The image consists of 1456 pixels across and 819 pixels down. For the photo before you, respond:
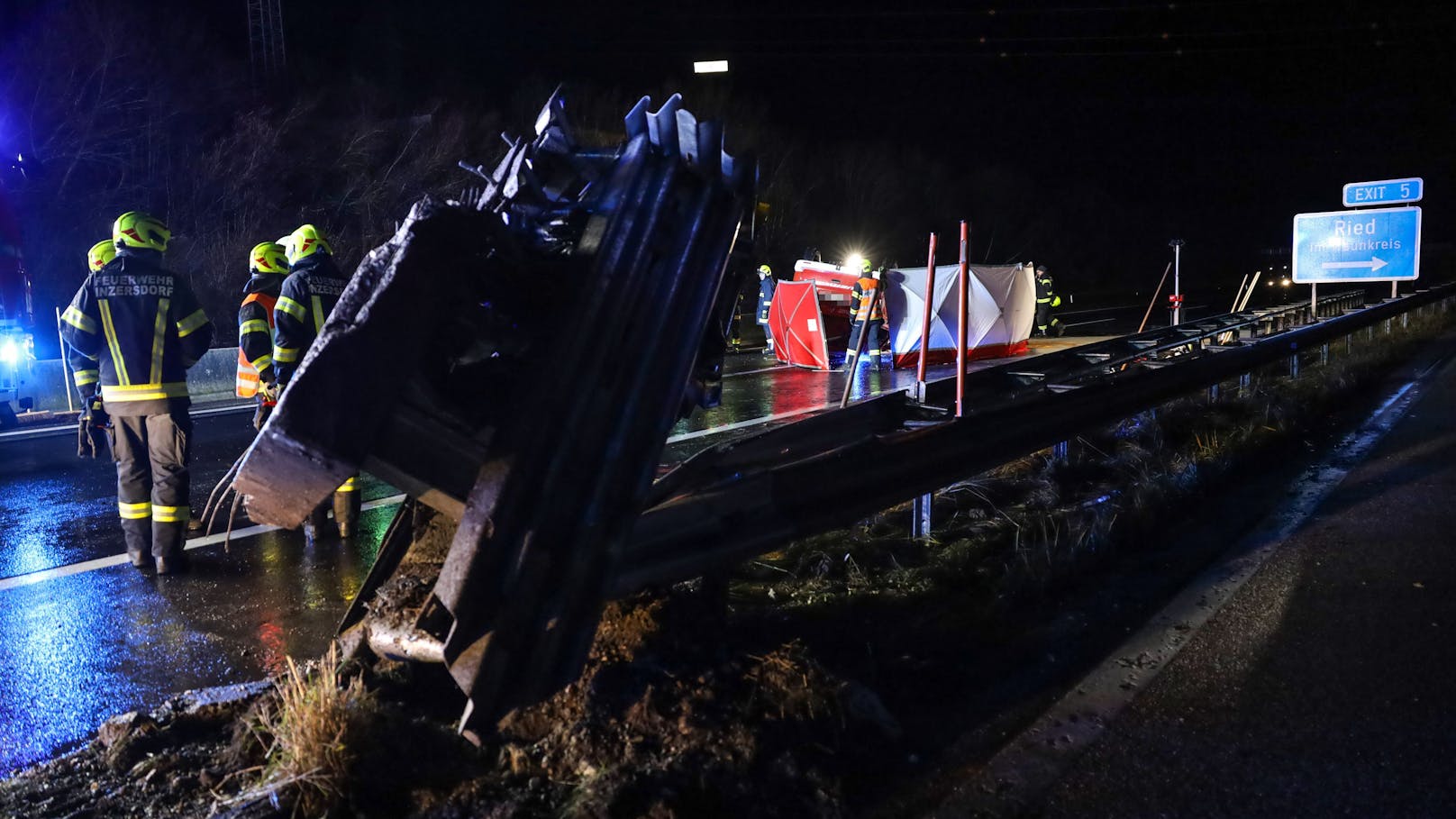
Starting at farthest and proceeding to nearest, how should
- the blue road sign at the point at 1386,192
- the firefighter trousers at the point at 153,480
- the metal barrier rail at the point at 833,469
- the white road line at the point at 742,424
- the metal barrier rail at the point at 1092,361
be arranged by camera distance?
the blue road sign at the point at 1386,192, the white road line at the point at 742,424, the metal barrier rail at the point at 1092,361, the firefighter trousers at the point at 153,480, the metal barrier rail at the point at 833,469

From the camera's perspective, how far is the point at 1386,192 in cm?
1811

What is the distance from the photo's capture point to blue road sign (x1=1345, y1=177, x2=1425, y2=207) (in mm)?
17609

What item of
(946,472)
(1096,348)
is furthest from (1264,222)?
(946,472)

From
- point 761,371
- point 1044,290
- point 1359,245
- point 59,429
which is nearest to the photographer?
point 59,429

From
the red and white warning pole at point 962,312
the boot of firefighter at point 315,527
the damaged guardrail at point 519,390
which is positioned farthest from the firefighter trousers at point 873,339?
the damaged guardrail at point 519,390

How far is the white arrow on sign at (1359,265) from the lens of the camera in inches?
663

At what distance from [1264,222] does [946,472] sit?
8965cm

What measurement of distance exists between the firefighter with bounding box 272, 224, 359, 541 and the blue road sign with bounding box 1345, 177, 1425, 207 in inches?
685

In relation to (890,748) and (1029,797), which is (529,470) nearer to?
(890,748)

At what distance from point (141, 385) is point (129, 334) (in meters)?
0.30

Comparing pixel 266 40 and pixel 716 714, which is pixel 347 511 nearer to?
pixel 716 714

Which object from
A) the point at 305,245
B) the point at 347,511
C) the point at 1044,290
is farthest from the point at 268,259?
the point at 1044,290

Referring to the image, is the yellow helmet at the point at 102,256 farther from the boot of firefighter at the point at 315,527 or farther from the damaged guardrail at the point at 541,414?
the damaged guardrail at the point at 541,414

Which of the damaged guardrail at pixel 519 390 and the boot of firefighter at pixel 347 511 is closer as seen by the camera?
the damaged guardrail at pixel 519 390
